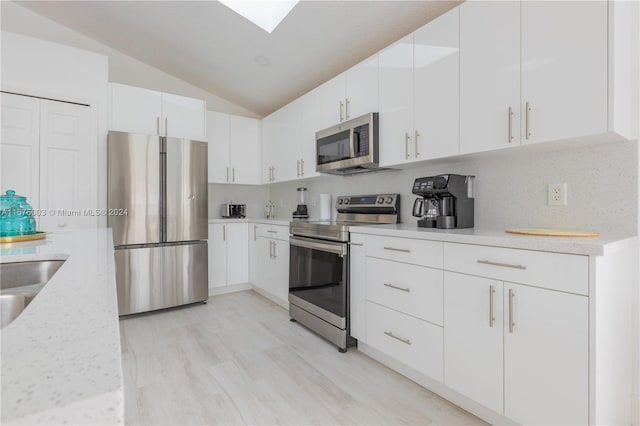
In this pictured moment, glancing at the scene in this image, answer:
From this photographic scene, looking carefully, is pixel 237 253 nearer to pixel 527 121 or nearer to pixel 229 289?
pixel 229 289

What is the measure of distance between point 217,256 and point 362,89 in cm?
243

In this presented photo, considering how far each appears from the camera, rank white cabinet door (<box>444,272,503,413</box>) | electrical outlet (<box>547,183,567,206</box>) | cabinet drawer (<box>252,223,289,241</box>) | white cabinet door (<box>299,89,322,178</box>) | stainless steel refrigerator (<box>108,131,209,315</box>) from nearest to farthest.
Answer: white cabinet door (<box>444,272,503,413</box>), electrical outlet (<box>547,183,567,206</box>), stainless steel refrigerator (<box>108,131,209,315</box>), white cabinet door (<box>299,89,322,178</box>), cabinet drawer (<box>252,223,289,241</box>)

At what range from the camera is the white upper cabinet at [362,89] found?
7.95 feet

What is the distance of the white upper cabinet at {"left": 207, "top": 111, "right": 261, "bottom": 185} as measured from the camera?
3953mm

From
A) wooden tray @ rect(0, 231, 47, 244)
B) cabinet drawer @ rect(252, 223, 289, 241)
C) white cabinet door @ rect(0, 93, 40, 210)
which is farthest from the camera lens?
cabinet drawer @ rect(252, 223, 289, 241)

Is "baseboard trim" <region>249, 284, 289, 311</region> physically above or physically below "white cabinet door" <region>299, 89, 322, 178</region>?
below

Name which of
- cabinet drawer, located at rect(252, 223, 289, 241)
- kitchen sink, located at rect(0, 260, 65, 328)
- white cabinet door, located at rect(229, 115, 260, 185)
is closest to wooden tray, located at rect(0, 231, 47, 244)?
kitchen sink, located at rect(0, 260, 65, 328)

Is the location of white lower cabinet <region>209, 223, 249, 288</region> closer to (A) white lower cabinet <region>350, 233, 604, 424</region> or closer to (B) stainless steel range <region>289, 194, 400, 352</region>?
(B) stainless steel range <region>289, 194, 400, 352</region>

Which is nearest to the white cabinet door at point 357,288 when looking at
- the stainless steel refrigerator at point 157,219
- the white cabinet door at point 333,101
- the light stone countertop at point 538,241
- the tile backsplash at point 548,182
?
the light stone countertop at point 538,241

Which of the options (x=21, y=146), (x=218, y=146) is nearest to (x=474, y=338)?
(x=218, y=146)

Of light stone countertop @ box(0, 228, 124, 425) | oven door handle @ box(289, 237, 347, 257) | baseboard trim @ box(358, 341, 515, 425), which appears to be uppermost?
light stone countertop @ box(0, 228, 124, 425)

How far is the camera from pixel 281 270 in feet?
10.7

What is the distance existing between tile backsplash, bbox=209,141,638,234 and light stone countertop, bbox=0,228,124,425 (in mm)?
1922

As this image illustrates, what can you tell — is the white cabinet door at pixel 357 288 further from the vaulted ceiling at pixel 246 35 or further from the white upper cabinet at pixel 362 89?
the vaulted ceiling at pixel 246 35
